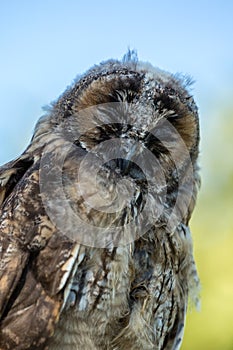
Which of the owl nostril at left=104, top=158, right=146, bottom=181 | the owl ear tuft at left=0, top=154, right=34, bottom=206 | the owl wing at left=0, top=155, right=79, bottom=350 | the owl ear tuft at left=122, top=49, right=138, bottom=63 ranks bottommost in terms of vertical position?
the owl wing at left=0, top=155, right=79, bottom=350

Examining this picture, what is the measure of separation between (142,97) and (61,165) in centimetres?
54

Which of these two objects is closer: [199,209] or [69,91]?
[69,91]

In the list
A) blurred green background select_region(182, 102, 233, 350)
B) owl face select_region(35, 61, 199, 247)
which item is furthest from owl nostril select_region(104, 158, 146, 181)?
blurred green background select_region(182, 102, 233, 350)

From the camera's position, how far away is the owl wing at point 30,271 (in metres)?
2.88

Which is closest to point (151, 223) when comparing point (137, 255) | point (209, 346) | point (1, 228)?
point (137, 255)

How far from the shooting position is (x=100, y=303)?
3.05m

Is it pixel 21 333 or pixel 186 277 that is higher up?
pixel 186 277

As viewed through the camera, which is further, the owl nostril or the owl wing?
the owl nostril

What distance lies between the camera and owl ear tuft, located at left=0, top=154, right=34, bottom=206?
3.25 meters

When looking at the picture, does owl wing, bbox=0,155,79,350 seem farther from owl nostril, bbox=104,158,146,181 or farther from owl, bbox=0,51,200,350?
owl nostril, bbox=104,158,146,181

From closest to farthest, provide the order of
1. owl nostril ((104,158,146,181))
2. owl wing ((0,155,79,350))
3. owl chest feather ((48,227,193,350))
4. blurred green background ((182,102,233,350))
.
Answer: owl wing ((0,155,79,350)), owl chest feather ((48,227,193,350)), owl nostril ((104,158,146,181)), blurred green background ((182,102,233,350))

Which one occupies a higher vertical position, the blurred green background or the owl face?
the blurred green background

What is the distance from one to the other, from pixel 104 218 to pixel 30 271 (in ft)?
1.25

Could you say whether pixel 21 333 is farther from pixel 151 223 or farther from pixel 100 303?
pixel 151 223
